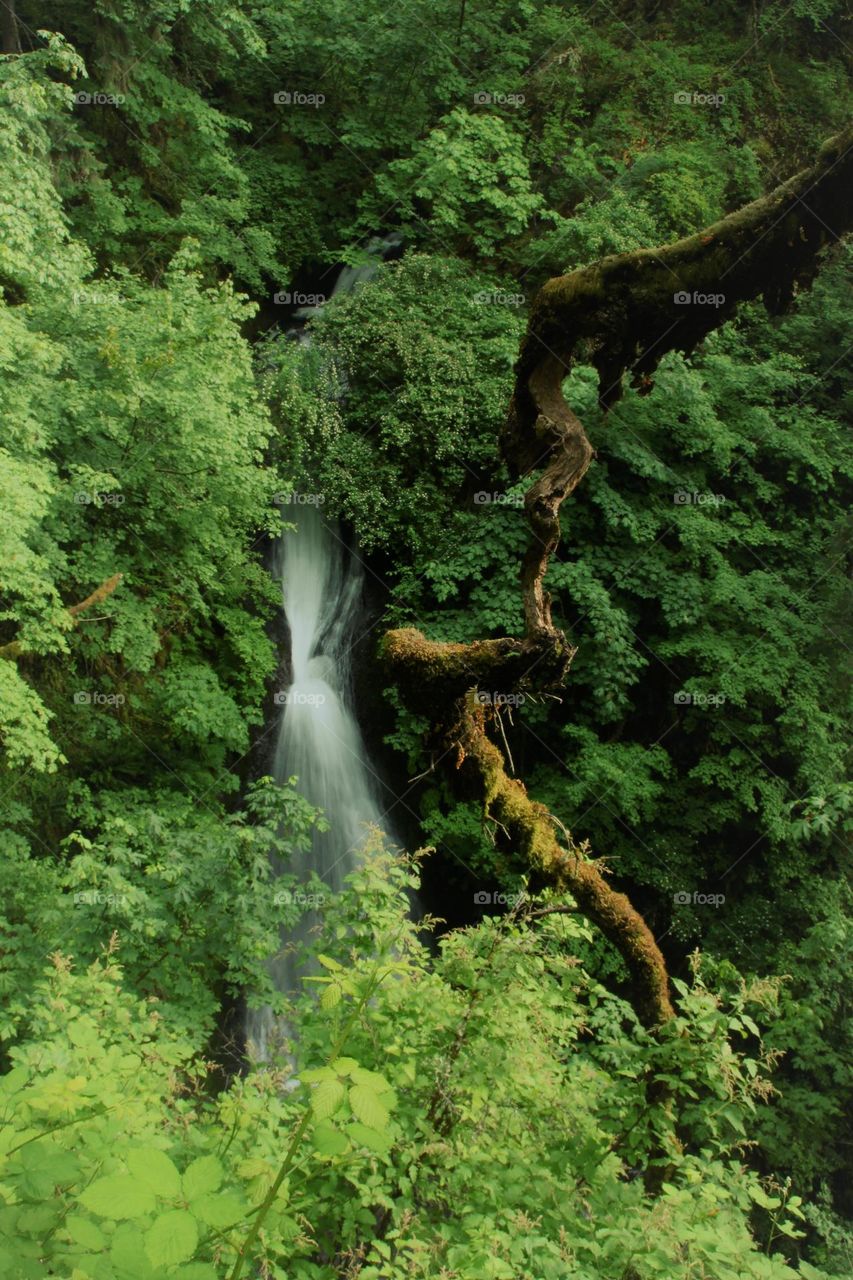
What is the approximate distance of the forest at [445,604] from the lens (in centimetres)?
250

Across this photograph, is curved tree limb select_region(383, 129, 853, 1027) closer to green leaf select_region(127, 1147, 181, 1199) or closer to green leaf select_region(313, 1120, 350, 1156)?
green leaf select_region(313, 1120, 350, 1156)

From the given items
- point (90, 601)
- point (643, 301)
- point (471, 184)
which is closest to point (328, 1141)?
point (643, 301)

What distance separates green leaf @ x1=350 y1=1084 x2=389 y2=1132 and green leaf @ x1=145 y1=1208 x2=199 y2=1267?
0.23 m

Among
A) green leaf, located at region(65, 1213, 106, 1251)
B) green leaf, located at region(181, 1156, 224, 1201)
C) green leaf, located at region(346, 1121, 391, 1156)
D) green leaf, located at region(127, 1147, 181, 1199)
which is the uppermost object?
green leaf, located at region(346, 1121, 391, 1156)

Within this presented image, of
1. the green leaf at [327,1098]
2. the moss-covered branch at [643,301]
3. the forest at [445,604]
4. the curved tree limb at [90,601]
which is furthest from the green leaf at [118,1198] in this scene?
the curved tree limb at [90,601]

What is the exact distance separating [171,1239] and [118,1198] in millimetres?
81

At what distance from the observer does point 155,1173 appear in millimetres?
987

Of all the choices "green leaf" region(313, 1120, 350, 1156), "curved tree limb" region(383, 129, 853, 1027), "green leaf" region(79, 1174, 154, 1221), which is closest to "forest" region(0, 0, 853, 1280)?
"curved tree limb" region(383, 129, 853, 1027)

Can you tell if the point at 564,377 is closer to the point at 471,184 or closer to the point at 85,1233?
the point at 85,1233

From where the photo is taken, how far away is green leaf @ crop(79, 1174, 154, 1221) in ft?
3.06

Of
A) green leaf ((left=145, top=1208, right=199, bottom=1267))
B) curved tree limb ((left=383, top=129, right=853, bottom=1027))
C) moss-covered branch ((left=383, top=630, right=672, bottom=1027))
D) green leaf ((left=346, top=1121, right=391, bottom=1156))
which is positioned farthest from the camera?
moss-covered branch ((left=383, top=630, right=672, bottom=1027))

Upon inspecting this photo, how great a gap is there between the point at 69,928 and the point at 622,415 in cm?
686

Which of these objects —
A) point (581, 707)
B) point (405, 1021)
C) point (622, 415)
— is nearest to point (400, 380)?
point (622, 415)

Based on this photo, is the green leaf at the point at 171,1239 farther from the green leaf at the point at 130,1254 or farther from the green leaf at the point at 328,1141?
the green leaf at the point at 328,1141
